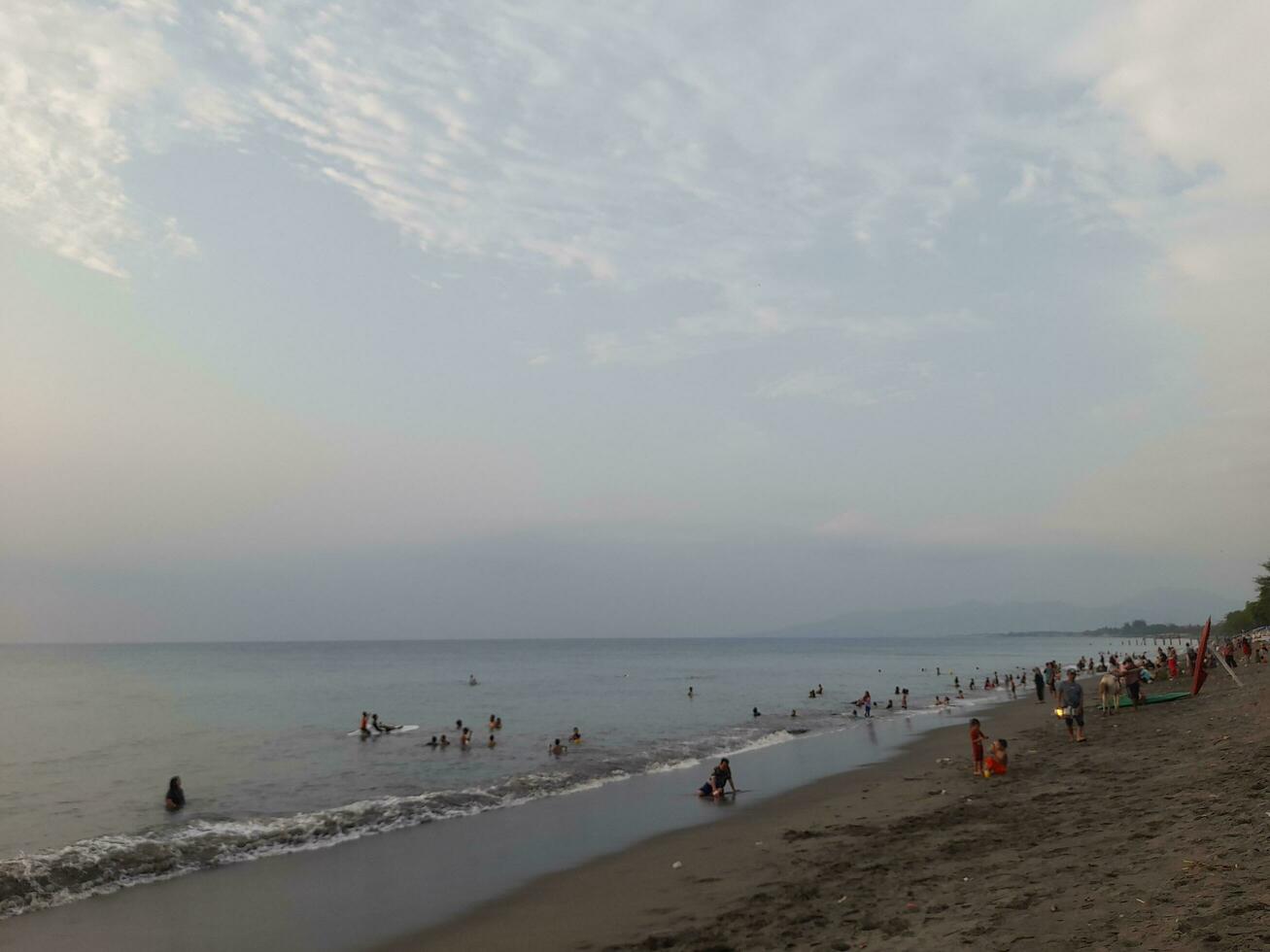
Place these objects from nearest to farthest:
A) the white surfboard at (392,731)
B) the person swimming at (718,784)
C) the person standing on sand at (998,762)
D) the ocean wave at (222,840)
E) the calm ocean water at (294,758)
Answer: the ocean wave at (222,840), the calm ocean water at (294,758), the person standing on sand at (998,762), the person swimming at (718,784), the white surfboard at (392,731)

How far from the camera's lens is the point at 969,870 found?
10945mm

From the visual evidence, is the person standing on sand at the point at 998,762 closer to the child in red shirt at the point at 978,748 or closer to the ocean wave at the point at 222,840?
the child in red shirt at the point at 978,748

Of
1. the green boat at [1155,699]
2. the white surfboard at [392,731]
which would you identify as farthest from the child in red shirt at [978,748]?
the white surfboard at [392,731]

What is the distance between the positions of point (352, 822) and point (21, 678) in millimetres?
116975

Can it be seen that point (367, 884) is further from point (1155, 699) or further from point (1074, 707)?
point (1155, 699)

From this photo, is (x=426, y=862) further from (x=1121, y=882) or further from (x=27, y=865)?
(x=1121, y=882)

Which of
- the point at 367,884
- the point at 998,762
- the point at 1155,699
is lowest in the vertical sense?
the point at 367,884

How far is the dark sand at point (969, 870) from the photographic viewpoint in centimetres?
783

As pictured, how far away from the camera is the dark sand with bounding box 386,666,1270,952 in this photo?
25.7ft

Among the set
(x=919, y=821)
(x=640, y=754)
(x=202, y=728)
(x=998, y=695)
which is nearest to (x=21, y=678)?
(x=202, y=728)

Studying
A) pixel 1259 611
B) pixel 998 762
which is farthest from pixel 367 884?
pixel 1259 611

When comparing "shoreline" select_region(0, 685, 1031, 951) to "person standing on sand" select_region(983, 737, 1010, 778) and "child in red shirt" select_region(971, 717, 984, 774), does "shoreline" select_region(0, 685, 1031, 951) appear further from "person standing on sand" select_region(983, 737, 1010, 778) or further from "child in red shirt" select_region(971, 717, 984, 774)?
"person standing on sand" select_region(983, 737, 1010, 778)

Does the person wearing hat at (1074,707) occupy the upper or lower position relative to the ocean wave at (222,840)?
upper

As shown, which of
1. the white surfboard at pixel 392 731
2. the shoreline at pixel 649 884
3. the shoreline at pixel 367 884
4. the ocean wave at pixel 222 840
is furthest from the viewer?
the white surfboard at pixel 392 731
